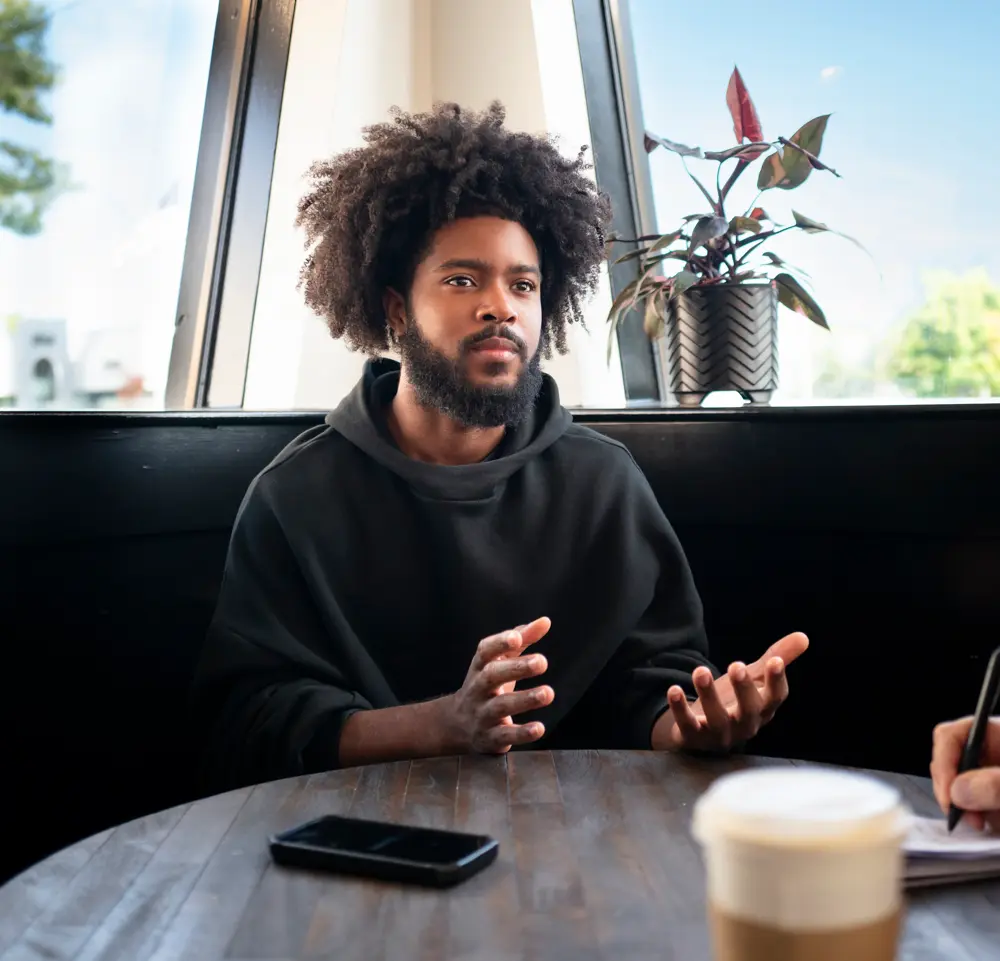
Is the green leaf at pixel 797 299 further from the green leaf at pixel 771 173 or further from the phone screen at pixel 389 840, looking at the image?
the phone screen at pixel 389 840

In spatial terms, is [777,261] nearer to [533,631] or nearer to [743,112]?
[743,112]


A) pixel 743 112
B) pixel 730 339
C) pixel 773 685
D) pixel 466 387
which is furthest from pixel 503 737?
pixel 743 112

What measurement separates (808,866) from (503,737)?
88cm

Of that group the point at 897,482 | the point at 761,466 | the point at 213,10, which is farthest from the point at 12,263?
the point at 897,482

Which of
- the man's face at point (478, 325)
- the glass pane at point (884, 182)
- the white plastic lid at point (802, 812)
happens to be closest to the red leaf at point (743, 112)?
the glass pane at point (884, 182)

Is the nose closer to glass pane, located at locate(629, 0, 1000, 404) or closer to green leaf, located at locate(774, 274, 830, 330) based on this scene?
green leaf, located at locate(774, 274, 830, 330)

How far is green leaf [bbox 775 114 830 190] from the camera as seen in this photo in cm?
236

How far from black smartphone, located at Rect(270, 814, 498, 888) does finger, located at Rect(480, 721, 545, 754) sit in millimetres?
287

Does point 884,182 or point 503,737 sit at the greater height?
point 884,182

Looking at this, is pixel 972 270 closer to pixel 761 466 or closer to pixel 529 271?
pixel 761 466

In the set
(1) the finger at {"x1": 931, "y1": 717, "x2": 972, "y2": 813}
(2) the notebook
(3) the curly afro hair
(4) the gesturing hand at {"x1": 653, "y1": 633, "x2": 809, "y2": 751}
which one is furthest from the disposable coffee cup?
(3) the curly afro hair

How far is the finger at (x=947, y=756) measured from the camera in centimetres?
104

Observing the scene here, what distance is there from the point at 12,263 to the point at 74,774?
1.05 m

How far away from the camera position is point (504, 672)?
136 centimetres
